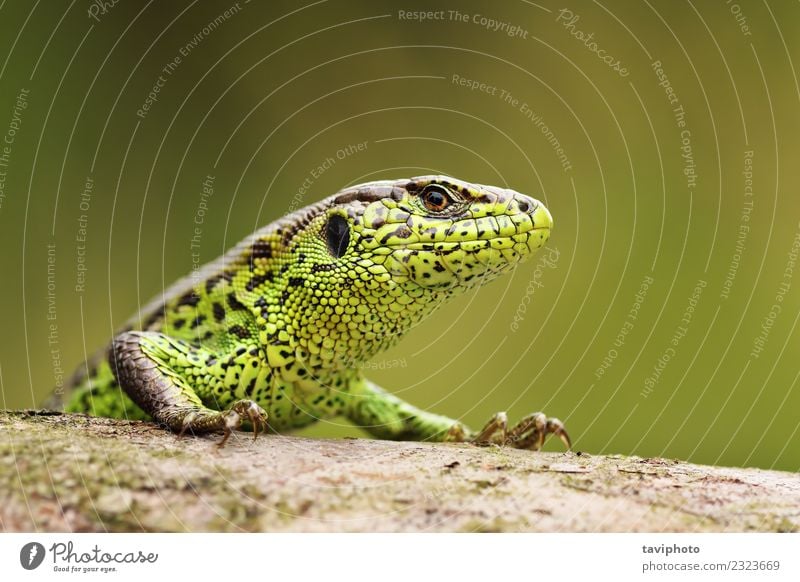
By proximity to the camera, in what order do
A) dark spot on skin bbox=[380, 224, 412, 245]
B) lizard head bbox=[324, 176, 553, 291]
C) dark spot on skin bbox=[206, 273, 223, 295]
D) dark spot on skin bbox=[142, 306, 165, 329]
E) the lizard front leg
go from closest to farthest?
the lizard front leg, lizard head bbox=[324, 176, 553, 291], dark spot on skin bbox=[380, 224, 412, 245], dark spot on skin bbox=[206, 273, 223, 295], dark spot on skin bbox=[142, 306, 165, 329]

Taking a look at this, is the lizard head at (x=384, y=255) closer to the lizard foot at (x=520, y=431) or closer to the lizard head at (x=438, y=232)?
the lizard head at (x=438, y=232)

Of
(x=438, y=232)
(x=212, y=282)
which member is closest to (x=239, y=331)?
(x=212, y=282)

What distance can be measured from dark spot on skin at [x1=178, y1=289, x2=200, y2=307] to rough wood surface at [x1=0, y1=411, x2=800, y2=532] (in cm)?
166

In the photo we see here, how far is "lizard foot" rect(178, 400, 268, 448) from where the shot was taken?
4613mm

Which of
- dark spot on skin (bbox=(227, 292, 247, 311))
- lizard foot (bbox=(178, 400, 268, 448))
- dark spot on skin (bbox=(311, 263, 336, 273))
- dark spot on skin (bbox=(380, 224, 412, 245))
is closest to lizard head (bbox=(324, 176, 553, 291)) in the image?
dark spot on skin (bbox=(380, 224, 412, 245))

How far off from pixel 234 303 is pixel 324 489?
2652mm

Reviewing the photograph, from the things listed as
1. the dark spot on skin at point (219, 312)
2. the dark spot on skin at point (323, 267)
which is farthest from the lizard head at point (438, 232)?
the dark spot on skin at point (219, 312)

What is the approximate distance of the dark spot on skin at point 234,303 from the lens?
620 centimetres

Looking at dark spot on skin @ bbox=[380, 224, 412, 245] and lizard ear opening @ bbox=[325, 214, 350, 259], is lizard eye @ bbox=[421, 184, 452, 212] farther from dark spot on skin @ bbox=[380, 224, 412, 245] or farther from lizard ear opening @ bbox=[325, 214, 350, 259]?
lizard ear opening @ bbox=[325, 214, 350, 259]

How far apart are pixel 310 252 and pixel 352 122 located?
7492 millimetres

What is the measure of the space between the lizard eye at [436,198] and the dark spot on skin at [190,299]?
218cm

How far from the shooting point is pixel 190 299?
6.45 meters
